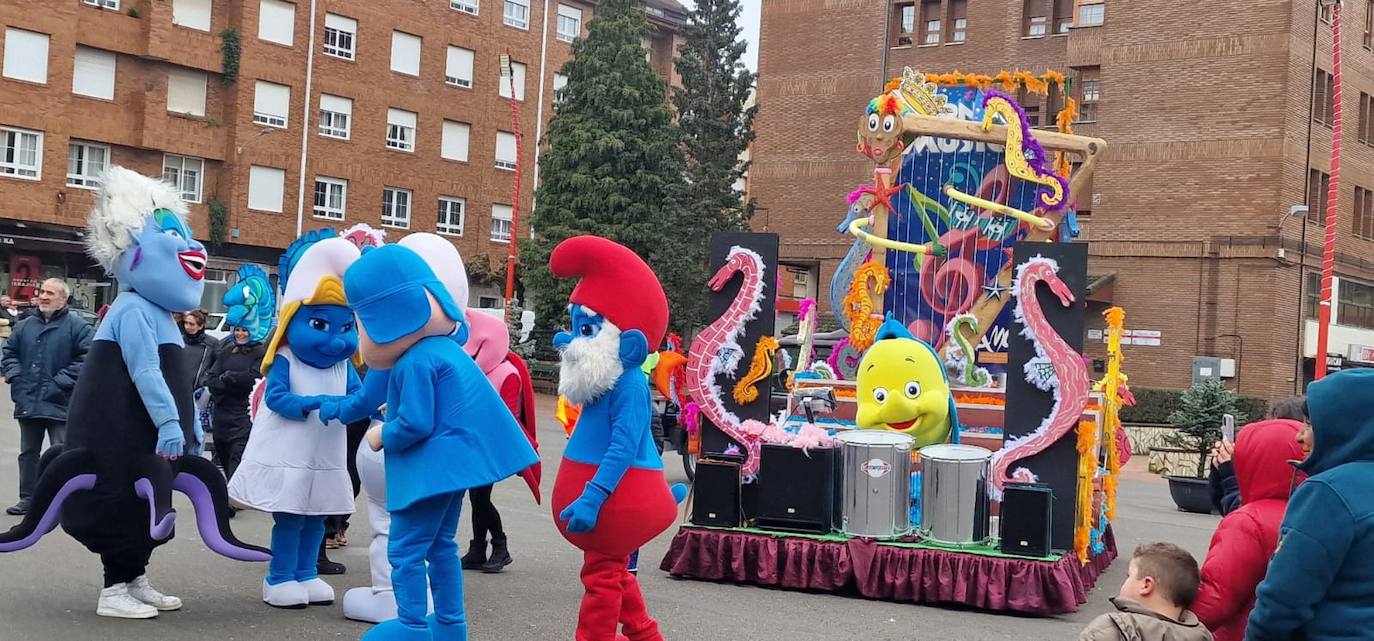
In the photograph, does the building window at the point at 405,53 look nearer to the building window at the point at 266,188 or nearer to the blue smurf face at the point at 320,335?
the building window at the point at 266,188

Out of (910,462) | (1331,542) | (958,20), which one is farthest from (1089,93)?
(1331,542)

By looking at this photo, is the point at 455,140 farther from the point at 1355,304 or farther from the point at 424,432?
the point at 424,432

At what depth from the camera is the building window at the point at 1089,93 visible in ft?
120

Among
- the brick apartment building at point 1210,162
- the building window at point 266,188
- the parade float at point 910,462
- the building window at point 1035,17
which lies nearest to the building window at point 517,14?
the building window at point 266,188

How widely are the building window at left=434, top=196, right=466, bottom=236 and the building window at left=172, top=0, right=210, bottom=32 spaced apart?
9.47 m

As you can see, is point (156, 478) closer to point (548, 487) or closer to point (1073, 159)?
point (548, 487)

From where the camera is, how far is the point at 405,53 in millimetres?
42188

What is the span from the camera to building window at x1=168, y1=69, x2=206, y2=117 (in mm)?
37184

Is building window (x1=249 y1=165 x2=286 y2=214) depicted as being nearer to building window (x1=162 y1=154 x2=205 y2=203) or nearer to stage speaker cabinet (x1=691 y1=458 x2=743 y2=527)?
building window (x1=162 y1=154 x2=205 y2=203)

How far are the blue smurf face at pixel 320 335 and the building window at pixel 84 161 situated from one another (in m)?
31.3

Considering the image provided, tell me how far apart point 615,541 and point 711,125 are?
27930mm

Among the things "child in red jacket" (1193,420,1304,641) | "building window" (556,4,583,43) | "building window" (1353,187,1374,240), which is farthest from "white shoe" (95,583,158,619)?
"building window" (556,4,583,43)

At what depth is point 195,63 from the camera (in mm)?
37062

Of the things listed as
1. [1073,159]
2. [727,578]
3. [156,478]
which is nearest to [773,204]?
[1073,159]
